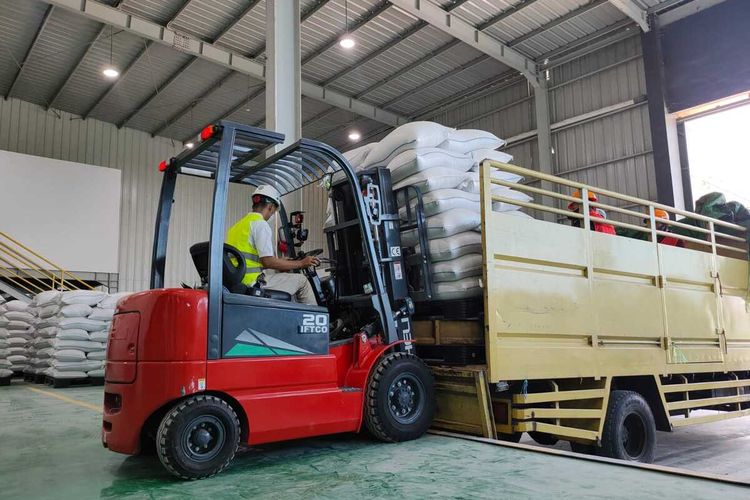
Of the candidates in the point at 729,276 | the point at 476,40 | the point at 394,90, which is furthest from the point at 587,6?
the point at 729,276

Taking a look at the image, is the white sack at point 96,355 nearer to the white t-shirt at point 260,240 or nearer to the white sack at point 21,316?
the white sack at point 21,316

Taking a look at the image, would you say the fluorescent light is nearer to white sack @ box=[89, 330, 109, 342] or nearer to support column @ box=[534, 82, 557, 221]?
support column @ box=[534, 82, 557, 221]

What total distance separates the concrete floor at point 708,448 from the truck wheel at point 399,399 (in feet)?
6.89

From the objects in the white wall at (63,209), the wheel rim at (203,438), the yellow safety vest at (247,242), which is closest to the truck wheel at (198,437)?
the wheel rim at (203,438)

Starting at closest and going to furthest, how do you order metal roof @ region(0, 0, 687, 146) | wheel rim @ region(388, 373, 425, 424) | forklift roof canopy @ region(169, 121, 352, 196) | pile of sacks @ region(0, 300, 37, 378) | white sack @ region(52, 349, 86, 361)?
forklift roof canopy @ region(169, 121, 352, 196), wheel rim @ region(388, 373, 425, 424), white sack @ region(52, 349, 86, 361), pile of sacks @ region(0, 300, 37, 378), metal roof @ region(0, 0, 687, 146)

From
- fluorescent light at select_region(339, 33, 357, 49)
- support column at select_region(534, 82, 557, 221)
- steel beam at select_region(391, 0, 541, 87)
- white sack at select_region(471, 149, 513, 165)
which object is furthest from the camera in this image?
support column at select_region(534, 82, 557, 221)

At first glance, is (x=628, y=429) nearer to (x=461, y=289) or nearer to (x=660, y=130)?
(x=461, y=289)

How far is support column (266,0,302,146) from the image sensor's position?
854 centimetres

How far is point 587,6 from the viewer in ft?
41.5

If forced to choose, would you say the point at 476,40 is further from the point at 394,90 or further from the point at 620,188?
the point at 620,188

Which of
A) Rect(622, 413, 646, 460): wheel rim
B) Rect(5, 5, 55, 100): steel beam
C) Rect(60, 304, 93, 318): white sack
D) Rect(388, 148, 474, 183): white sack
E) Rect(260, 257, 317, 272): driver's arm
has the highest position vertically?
Rect(5, 5, 55, 100): steel beam

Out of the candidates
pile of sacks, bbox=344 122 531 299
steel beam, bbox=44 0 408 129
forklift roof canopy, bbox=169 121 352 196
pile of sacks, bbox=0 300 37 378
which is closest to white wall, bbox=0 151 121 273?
pile of sacks, bbox=0 300 37 378

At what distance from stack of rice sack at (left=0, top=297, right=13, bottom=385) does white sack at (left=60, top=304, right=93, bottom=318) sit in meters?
1.83

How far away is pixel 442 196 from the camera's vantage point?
15.5ft
